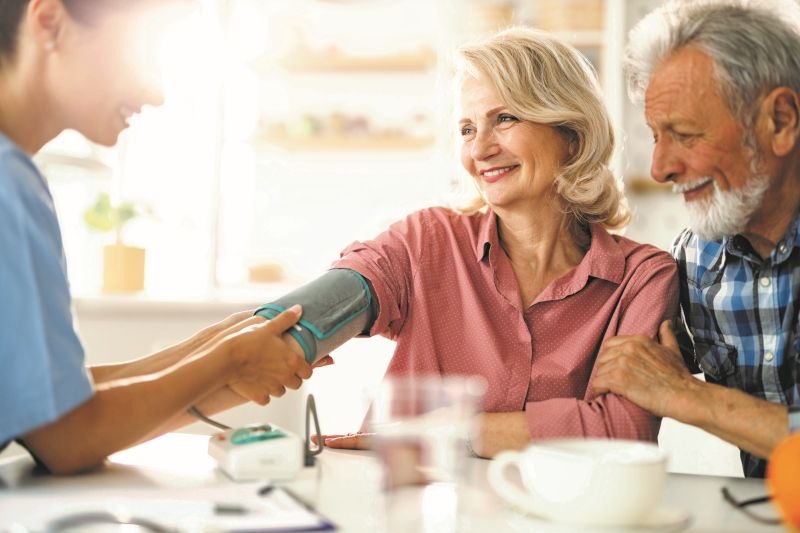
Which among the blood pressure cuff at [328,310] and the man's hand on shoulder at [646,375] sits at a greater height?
the blood pressure cuff at [328,310]

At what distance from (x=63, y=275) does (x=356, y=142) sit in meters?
3.20

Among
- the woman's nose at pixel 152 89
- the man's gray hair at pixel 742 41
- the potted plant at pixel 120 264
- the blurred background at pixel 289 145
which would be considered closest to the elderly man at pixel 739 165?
the man's gray hair at pixel 742 41

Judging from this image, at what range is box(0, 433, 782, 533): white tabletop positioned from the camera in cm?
84

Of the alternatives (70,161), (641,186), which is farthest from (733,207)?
(70,161)

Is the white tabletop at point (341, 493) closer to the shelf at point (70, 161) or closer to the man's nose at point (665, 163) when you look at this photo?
the man's nose at point (665, 163)

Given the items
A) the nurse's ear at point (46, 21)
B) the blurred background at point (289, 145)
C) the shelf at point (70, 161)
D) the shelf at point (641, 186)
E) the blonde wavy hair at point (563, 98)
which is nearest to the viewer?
the nurse's ear at point (46, 21)

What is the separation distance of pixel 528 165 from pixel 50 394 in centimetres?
99

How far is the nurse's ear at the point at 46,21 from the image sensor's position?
101 centimetres

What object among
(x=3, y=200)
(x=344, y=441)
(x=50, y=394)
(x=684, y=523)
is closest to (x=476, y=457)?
(x=344, y=441)

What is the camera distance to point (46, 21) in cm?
102

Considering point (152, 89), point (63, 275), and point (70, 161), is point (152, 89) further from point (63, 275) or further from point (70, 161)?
point (70, 161)

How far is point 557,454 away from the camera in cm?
82

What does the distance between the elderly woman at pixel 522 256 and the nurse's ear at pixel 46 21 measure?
2.09ft

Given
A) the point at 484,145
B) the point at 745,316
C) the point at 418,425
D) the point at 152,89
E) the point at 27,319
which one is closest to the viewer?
the point at 418,425
